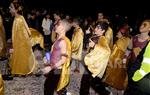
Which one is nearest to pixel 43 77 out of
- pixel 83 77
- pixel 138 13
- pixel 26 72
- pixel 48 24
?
pixel 26 72

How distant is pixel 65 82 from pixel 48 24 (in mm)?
7246

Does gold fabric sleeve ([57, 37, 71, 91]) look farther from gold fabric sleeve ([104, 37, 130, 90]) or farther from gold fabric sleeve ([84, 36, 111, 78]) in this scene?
gold fabric sleeve ([104, 37, 130, 90])

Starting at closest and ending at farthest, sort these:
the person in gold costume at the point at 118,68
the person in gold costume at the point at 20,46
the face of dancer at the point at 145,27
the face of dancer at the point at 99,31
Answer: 1. the face of dancer at the point at 145,27
2. the face of dancer at the point at 99,31
3. the person in gold costume at the point at 118,68
4. the person in gold costume at the point at 20,46

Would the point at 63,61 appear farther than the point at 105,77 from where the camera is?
No

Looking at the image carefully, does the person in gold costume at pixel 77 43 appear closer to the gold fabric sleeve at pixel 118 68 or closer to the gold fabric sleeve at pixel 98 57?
the gold fabric sleeve at pixel 118 68

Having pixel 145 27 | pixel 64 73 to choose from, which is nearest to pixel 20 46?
pixel 64 73

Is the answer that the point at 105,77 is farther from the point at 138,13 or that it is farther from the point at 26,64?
the point at 138,13

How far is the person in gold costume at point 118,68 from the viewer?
7.90 metres

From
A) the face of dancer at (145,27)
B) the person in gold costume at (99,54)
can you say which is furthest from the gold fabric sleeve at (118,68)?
the face of dancer at (145,27)

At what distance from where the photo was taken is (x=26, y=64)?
340 inches

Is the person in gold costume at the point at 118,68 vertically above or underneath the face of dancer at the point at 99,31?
underneath

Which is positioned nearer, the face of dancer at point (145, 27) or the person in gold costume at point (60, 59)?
the person in gold costume at point (60, 59)

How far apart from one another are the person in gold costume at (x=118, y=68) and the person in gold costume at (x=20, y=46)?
1923 millimetres

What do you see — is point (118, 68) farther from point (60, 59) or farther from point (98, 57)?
point (60, 59)
